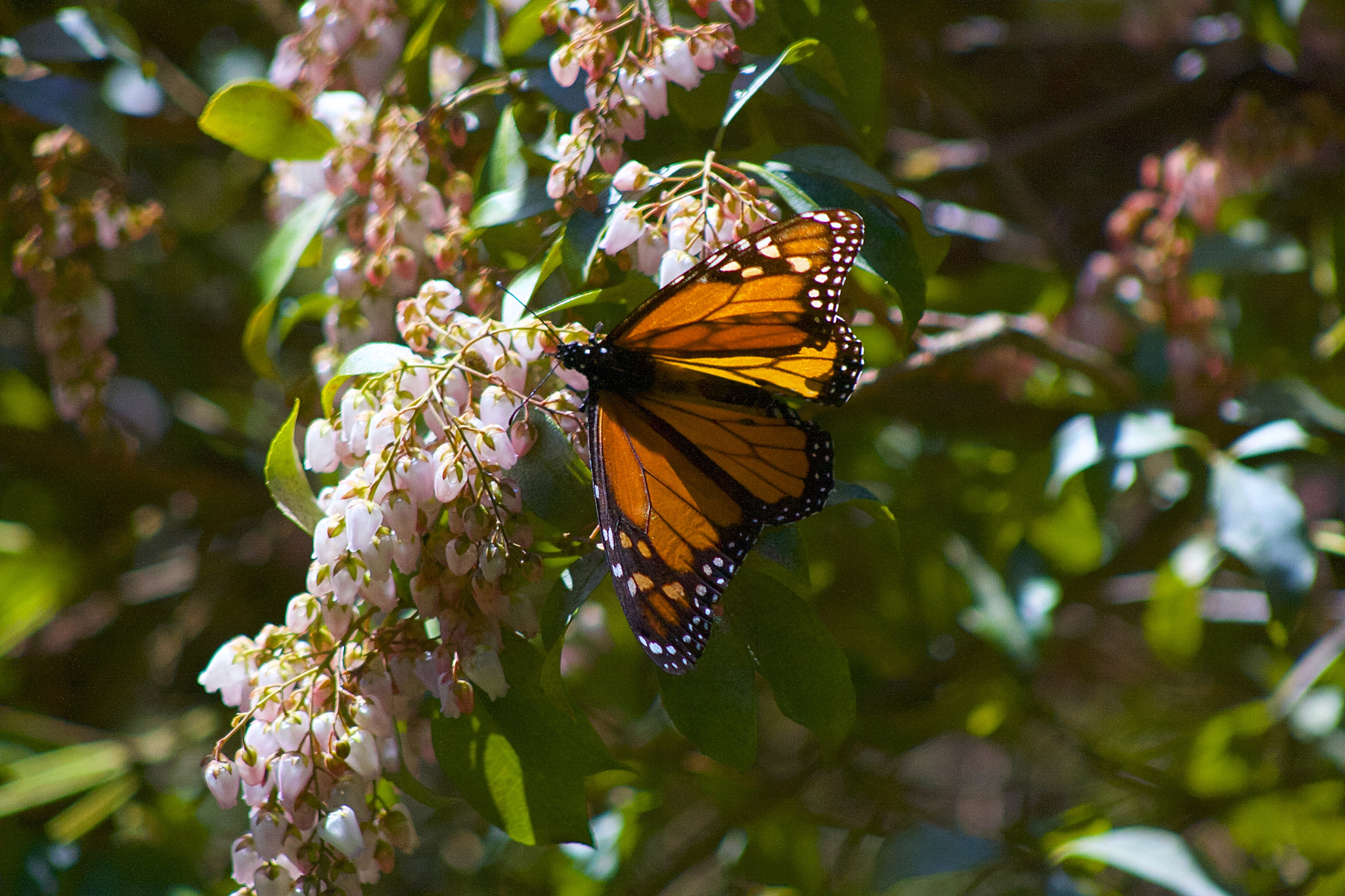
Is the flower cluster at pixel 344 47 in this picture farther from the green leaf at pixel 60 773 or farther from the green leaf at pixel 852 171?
the green leaf at pixel 60 773

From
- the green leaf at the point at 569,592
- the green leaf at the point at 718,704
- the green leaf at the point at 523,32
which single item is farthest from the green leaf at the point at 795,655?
the green leaf at the point at 523,32

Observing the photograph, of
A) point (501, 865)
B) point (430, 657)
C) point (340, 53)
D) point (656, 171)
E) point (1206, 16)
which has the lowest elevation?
point (501, 865)

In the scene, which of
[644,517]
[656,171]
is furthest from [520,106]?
[644,517]

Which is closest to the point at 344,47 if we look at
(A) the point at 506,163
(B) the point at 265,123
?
(B) the point at 265,123

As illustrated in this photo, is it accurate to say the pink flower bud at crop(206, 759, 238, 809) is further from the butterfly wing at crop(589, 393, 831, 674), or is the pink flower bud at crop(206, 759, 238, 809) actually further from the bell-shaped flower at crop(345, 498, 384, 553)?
the butterfly wing at crop(589, 393, 831, 674)

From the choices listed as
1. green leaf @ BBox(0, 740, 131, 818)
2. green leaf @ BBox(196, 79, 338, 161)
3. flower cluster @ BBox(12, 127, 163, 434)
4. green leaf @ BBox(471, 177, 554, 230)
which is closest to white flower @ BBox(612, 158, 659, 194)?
green leaf @ BBox(471, 177, 554, 230)

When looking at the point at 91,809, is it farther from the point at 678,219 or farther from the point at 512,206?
the point at 678,219

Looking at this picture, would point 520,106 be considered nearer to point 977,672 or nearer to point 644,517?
point 644,517
